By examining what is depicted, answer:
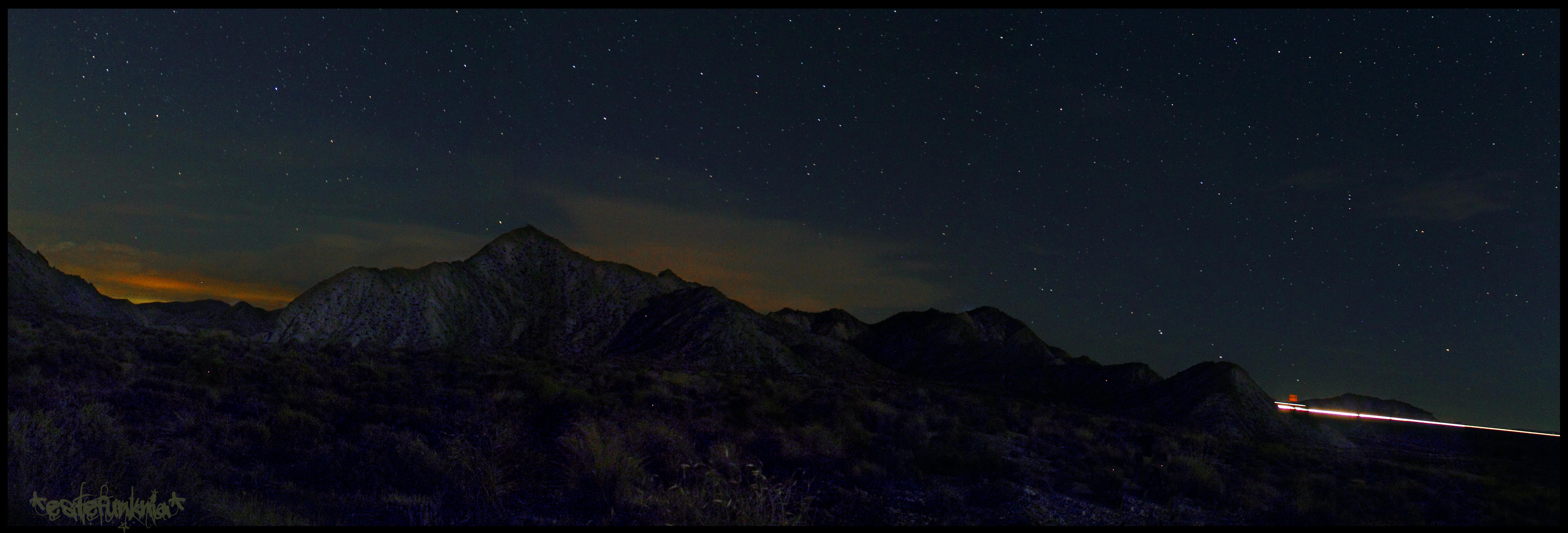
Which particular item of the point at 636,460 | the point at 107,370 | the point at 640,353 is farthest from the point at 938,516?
the point at 640,353

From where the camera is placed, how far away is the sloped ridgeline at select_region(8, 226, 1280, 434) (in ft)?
137

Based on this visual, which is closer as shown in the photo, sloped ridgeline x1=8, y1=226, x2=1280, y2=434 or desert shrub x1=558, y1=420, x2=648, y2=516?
desert shrub x1=558, y1=420, x2=648, y2=516

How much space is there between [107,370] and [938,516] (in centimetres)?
1771

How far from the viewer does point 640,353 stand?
46562 mm

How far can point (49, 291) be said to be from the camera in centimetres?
4853

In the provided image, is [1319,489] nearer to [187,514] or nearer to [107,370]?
[187,514]

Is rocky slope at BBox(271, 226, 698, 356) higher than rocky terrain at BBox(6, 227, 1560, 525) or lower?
higher

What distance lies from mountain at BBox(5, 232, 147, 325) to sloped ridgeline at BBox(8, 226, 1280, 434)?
0.21m

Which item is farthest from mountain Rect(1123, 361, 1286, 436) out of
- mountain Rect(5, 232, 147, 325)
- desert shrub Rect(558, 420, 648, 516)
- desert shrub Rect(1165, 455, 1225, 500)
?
mountain Rect(5, 232, 147, 325)

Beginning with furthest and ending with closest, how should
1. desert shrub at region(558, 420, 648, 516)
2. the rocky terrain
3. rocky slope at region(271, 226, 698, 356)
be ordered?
rocky slope at region(271, 226, 698, 356) < desert shrub at region(558, 420, 648, 516) < the rocky terrain

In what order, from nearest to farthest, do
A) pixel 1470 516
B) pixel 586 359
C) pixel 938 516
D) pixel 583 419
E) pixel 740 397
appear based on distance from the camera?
pixel 938 516 → pixel 1470 516 → pixel 583 419 → pixel 740 397 → pixel 586 359

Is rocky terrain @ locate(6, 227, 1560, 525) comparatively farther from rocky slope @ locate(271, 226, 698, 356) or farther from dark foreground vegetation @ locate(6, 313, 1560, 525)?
rocky slope @ locate(271, 226, 698, 356)

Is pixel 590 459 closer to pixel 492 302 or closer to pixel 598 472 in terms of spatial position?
pixel 598 472

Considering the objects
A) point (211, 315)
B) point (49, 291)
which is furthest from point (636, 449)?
point (211, 315)
